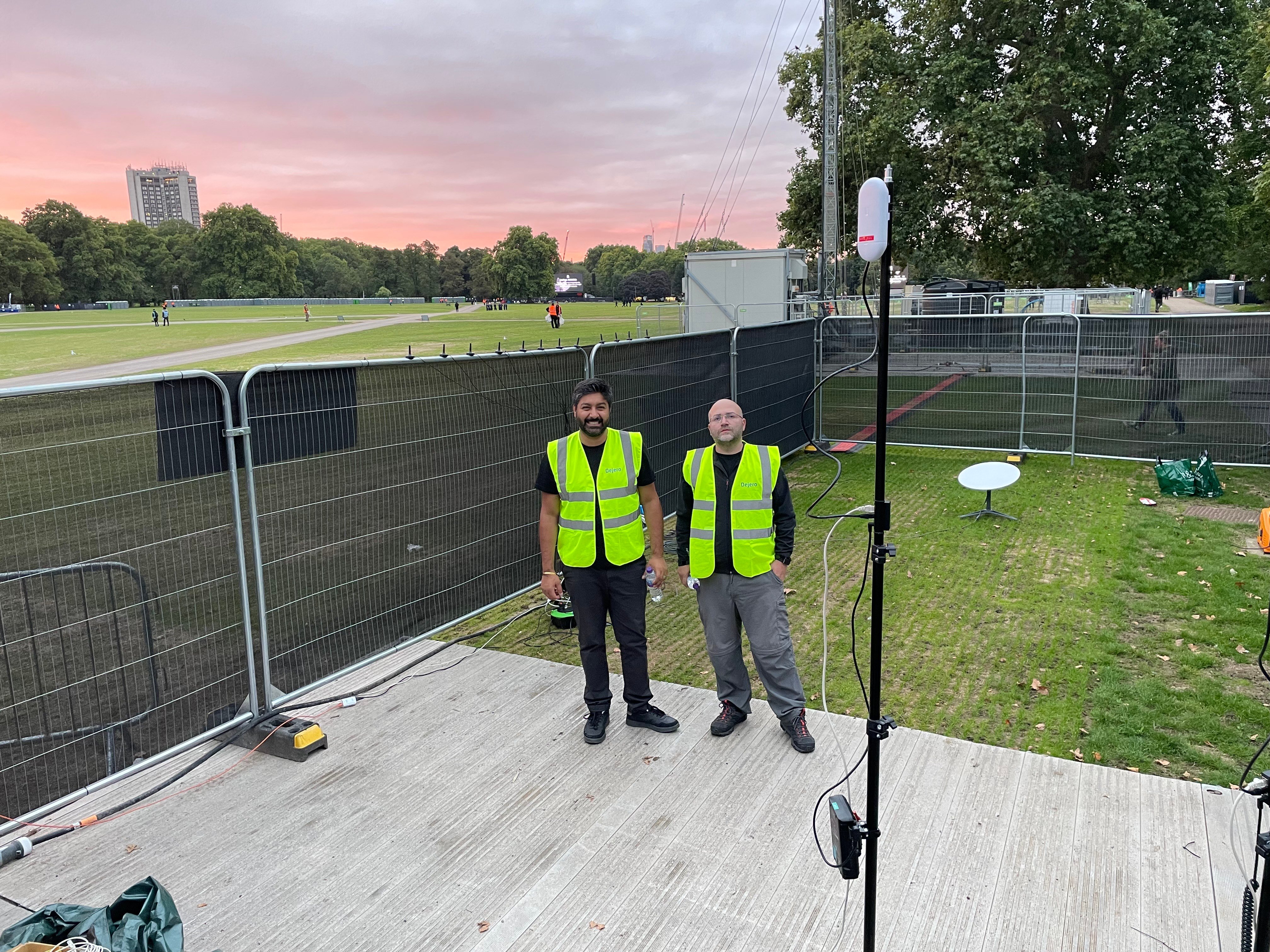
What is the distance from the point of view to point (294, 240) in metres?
151

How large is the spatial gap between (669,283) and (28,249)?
80981mm

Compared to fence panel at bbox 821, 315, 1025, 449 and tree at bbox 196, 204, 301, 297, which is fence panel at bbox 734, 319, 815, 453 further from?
tree at bbox 196, 204, 301, 297

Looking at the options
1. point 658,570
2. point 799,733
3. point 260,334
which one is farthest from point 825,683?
point 260,334

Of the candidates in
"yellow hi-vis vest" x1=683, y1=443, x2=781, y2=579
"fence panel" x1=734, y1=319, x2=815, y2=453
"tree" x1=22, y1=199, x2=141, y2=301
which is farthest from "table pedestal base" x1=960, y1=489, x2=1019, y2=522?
"tree" x1=22, y1=199, x2=141, y2=301

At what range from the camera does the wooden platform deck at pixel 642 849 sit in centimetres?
341

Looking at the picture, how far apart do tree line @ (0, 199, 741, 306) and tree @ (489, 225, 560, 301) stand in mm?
187

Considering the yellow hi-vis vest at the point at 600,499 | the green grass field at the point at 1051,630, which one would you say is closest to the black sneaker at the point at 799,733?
the green grass field at the point at 1051,630

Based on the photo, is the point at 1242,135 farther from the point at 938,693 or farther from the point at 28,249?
the point at 28,249

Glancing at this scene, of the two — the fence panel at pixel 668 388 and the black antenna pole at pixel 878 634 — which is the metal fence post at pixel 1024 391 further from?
the black antenna pole at pixel 878 634

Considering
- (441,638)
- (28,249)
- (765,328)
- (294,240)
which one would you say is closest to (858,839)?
(441,638)

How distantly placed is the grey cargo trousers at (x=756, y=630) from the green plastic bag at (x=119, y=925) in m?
2.81

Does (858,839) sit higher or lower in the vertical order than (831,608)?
higher

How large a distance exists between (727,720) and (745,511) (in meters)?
1.25

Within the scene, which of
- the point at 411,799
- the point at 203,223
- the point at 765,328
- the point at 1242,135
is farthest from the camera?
the point at 203,223
